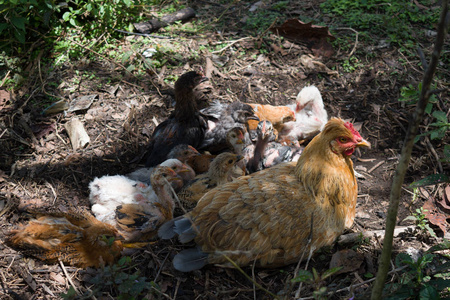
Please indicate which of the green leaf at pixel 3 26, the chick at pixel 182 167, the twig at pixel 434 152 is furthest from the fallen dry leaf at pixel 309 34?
the green leaf at pixel 3 26

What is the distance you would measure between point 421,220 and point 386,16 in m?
4.12

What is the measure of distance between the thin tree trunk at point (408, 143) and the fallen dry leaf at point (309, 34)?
4667 millimetres

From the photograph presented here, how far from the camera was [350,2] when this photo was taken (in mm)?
6980

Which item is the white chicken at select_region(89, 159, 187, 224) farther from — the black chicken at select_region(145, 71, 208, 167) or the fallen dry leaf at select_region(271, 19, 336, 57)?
the fallen dry leaf at select_region(271, 19, 336, 57)

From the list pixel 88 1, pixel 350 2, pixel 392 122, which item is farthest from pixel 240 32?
pixel 392 122

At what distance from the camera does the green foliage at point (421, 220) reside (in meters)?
3.85

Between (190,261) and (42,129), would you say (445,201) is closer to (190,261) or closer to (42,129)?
(190,261)

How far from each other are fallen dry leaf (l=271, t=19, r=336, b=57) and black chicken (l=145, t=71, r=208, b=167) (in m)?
2.32

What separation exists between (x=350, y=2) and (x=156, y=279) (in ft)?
19.9

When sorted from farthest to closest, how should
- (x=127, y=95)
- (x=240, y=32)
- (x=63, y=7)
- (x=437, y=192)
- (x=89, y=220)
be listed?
(x=240, y=32) → (x=63, y=7) → (x=127, y=95) → (x=437, y=192) → (x=89, y=220)

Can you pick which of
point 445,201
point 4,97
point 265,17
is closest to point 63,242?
point 4,97

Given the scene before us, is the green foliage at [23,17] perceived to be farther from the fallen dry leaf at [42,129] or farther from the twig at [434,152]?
the twig at [434,152]

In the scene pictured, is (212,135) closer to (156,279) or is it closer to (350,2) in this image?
(156,279)

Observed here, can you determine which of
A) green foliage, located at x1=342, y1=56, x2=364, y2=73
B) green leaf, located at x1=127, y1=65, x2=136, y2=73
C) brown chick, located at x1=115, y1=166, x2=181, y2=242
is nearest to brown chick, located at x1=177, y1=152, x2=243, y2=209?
brown chick, located at x1=115, y1=166, x2=181, y2=242
